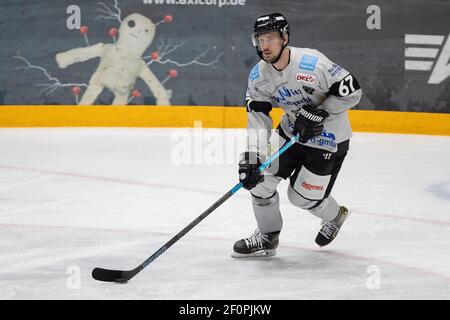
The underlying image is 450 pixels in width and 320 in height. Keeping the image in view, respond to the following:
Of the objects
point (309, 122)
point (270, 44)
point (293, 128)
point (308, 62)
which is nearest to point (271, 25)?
point (270, 44)

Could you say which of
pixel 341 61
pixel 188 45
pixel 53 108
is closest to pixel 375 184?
pixel 341 61

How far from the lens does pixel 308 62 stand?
12.2 feet

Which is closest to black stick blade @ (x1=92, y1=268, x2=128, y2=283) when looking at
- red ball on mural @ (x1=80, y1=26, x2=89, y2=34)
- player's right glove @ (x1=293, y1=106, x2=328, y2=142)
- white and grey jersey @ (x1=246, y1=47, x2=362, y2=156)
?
white and grey jersey @ (x1=246, y1=47, x2=362, y2=156)

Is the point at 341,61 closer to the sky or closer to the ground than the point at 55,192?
closer to the sky

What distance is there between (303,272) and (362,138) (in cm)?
416

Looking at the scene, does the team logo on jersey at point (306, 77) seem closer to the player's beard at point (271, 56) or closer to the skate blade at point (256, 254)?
the player's beard at point (271, 56)

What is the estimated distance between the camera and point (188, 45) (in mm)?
8148

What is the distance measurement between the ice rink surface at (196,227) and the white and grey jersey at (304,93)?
0.55 meters

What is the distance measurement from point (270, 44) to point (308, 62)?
20 centimetres

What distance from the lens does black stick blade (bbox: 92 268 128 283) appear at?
11.2ft

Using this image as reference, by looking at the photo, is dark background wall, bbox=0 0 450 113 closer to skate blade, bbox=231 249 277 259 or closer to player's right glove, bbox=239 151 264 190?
skate blade, bbox=231 249 277 259

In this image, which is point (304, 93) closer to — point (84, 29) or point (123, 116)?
point (123, 116)
